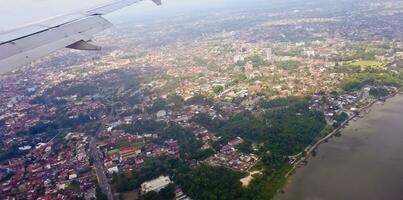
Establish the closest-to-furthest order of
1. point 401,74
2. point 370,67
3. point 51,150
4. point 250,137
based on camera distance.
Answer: point 250,137
point 51,150
point 401,74
point 370,67

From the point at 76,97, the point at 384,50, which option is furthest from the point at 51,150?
the point at 384,50

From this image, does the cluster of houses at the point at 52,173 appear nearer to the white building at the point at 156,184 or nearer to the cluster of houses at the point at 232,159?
the white building at the point at 156,184

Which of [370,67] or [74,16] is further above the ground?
[74,16]

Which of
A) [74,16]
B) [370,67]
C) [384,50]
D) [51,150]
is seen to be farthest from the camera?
[384,50]

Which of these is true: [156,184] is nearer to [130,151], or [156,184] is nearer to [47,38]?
[130,151]

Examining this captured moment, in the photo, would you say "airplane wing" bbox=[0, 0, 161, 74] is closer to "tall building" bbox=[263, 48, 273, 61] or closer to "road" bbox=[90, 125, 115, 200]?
"road" bbox=[90, 125, 115, 200]

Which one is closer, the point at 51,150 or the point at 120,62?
the point at 51,150

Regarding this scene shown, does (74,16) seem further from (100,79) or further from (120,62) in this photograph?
(120,62)

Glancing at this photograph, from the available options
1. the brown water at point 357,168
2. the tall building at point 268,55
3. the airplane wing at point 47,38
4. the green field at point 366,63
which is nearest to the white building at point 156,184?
the brown water at point 357,168
